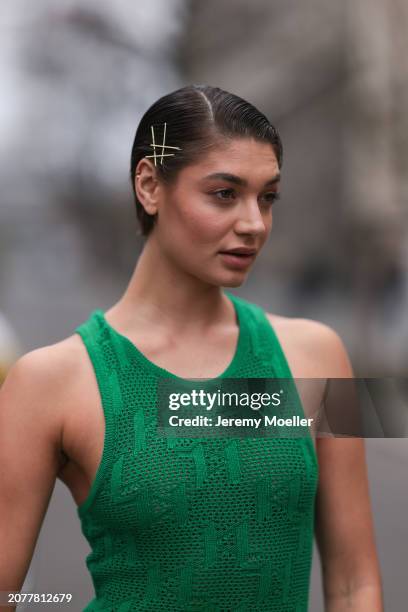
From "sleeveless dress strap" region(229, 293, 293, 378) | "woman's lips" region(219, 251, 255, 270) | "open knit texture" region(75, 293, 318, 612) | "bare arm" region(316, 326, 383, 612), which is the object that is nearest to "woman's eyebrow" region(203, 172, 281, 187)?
"woman's lips" region(219, 251, 255, 270)

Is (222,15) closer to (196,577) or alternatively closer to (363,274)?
(363,274)

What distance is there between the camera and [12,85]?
932cm

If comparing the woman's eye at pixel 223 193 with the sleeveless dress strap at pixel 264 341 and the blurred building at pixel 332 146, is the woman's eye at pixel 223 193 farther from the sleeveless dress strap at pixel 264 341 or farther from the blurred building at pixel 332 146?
the blurred building at pixel 332 146

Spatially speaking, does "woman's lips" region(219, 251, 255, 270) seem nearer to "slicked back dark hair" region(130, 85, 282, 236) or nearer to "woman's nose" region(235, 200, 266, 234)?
"woman's nose" region(235, 200, 266, 234)

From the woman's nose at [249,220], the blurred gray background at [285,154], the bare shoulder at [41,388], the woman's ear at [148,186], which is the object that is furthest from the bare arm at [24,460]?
the blurred gray background at [285,154]

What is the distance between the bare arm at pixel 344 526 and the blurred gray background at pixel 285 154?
378 centimetres

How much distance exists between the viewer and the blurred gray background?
362 inches

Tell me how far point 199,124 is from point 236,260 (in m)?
0.37

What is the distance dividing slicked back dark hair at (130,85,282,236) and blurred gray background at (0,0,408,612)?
4.26m

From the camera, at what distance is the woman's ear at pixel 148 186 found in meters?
2.53

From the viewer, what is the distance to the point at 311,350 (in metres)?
2.68

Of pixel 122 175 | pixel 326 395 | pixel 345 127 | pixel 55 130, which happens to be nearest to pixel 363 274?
pixel 345 127
